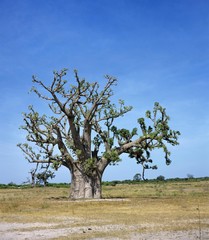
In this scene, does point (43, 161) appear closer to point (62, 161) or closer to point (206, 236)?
point (62, 161)

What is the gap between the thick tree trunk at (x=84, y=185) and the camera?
114 feet

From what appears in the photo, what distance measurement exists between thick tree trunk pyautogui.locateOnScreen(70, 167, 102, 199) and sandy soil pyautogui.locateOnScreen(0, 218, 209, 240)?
52.9ft

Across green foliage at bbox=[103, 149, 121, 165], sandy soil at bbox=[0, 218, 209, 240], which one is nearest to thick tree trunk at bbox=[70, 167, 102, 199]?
green foliage at bbox=[103, 149, 121, 165]

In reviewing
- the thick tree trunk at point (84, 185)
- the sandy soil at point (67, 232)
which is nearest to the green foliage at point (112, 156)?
the thick tree trunk at point (84, 185)

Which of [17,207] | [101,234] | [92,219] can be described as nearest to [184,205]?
[92,219]

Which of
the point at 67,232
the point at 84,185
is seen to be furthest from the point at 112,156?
the point at 67,232

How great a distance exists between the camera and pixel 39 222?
743 inches

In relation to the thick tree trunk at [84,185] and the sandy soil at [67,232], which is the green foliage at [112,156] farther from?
the sandy soil at [67,232]

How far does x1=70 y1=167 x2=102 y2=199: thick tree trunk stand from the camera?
34.8 m

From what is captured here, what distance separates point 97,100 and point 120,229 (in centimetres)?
2013

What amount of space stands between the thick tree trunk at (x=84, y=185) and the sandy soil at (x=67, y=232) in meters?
16.1

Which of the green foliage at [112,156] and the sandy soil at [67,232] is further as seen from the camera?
the green foliage at [112,156]

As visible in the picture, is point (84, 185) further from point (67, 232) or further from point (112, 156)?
point (67, 232)

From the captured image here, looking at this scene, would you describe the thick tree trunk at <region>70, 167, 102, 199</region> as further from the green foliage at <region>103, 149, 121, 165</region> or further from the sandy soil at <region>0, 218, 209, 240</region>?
the sandy soil at <region>0, 218, 209, 240</region>
